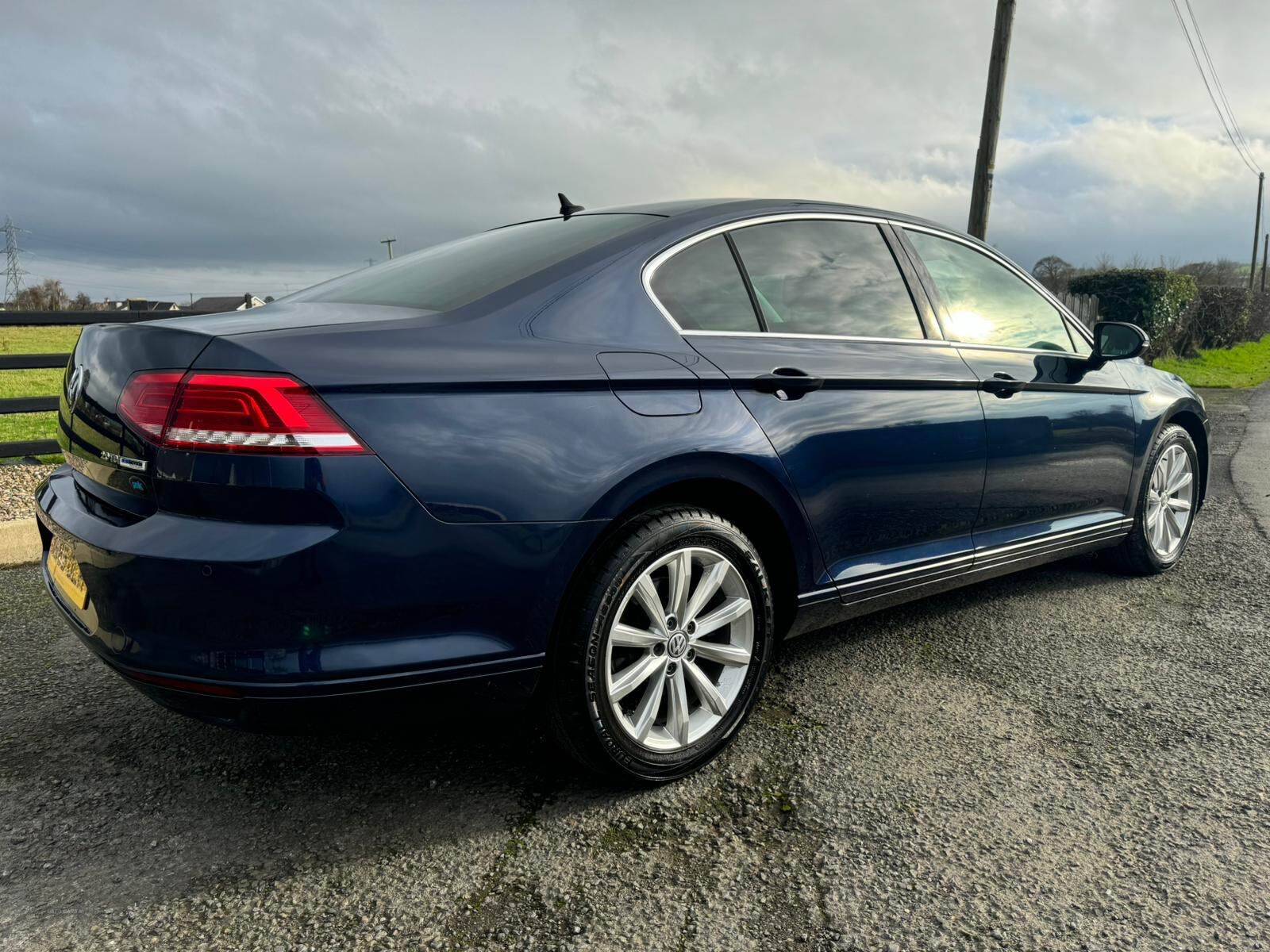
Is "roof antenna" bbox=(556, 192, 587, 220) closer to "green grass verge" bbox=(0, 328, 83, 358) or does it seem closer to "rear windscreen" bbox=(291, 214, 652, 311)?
"rear windscreen" bbox=(291, 214, 652, 311)

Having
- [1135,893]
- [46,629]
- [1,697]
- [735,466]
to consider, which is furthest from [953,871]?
[46,629]

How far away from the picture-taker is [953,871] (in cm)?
203

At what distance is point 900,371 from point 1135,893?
5.25ft

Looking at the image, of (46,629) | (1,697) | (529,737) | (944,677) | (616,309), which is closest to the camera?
(616,309)

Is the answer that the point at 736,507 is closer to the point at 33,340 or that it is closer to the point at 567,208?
→ the point at 567,208

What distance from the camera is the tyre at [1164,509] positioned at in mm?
4199

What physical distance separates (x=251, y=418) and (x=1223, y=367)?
73.6ft

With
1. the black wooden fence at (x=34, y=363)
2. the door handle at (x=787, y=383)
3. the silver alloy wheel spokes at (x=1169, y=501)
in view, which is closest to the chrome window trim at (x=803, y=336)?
the door handle at (x=787, y=383)

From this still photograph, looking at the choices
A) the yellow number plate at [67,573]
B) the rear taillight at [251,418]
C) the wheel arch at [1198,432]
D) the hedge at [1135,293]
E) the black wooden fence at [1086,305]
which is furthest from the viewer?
the black wooden fence at [1086,305]

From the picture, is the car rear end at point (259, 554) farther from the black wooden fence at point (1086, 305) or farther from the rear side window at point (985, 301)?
the black wooden fence at point (1086, 305)

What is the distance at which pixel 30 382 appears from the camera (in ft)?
50.8

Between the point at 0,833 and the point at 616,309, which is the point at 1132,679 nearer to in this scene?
the point at 616,309

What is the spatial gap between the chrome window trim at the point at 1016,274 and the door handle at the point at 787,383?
3.06ft

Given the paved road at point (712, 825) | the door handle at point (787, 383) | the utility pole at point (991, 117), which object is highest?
the utility pole at point (991, 117)
